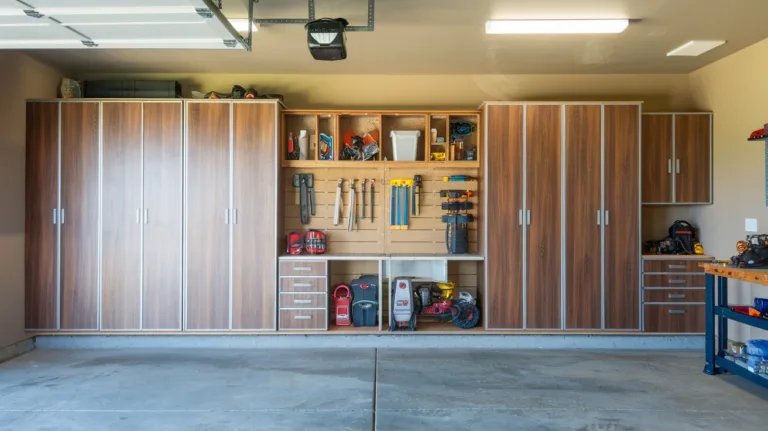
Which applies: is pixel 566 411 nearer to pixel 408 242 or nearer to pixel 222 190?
pixel 408 242

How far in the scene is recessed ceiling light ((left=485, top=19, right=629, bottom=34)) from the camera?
4.06 meters

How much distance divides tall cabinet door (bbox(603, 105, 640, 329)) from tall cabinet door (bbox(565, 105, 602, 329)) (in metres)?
0.09

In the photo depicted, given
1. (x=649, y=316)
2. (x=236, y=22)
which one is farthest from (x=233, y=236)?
(x=649, y=316)

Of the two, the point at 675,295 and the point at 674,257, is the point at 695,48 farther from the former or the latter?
the point at 675,295

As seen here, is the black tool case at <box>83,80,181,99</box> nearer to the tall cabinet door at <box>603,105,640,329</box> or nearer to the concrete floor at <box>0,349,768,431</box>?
the concrete floor at <box>0,349,768,431</box>

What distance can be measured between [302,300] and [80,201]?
2397mm

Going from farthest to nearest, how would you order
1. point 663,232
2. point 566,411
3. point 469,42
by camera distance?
1. point 663,232
2. point 469,42
3. point 566,411

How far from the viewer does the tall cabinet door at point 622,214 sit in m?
5.00

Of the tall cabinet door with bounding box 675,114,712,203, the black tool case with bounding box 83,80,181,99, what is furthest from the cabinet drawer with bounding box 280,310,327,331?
the tall cabinet door with bounding box 675,114,712,203

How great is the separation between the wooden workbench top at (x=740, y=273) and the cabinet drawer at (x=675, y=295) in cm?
101

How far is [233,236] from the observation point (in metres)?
5.02

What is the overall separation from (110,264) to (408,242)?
3039 mm

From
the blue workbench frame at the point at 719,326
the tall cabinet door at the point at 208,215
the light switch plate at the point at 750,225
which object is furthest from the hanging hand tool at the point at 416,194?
the light switch plate at the point at 750,225

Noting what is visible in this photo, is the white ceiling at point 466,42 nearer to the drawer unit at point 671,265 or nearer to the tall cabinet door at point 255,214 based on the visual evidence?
the tall cabinet door at point 255,214
